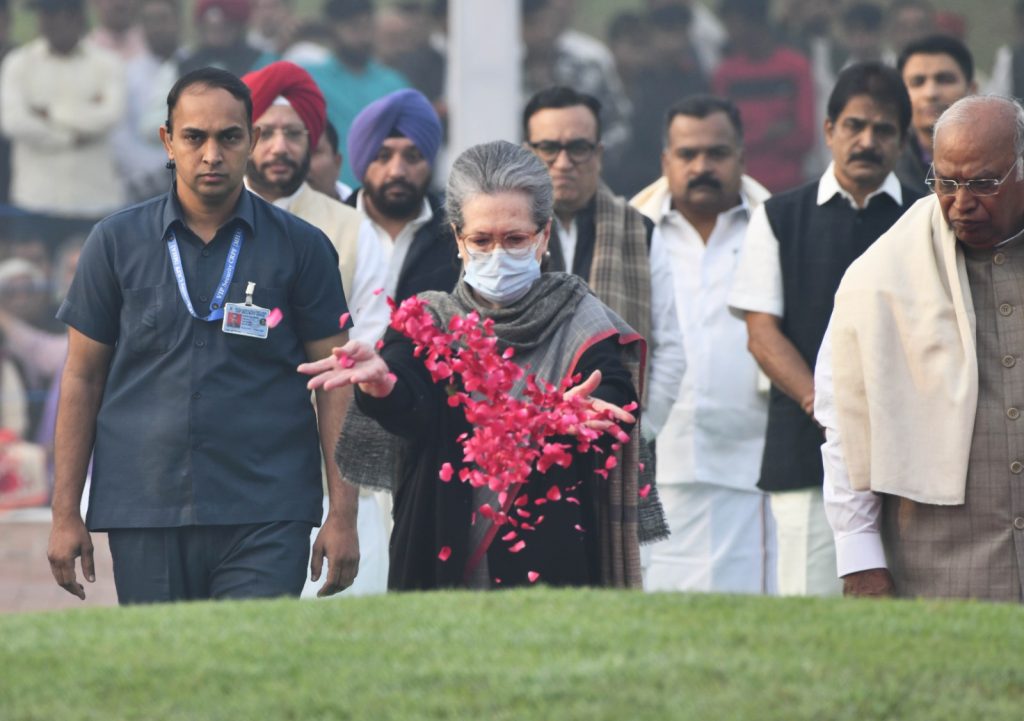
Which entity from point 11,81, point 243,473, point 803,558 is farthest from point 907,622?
point 11,81

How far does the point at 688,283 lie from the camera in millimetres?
8430

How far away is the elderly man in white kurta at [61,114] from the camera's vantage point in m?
13.9

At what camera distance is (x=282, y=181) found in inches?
290

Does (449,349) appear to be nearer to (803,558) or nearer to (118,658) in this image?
(118,658)

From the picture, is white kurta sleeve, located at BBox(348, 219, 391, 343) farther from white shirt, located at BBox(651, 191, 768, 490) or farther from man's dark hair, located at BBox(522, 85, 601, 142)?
white shirt, located at BBox(651, 191, 768, 490)

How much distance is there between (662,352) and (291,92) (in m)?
Answer: 1.63

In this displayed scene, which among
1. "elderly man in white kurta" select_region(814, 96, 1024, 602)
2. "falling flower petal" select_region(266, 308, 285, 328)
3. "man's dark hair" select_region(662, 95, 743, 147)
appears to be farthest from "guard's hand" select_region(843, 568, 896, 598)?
"man's dark hair" select_region(662, 95, 743, 147)

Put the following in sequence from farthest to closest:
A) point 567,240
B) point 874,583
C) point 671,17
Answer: point 671,17
point 567,240
point 874,583

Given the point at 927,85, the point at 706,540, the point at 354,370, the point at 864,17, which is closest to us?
the point at 354,370

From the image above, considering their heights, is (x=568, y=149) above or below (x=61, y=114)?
below

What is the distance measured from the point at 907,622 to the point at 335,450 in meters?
1.70

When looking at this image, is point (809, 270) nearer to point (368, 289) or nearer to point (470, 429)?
point (368, 289)

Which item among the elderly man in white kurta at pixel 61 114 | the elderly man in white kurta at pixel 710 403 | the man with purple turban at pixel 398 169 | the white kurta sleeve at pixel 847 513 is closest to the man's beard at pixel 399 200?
the man with purple turban at pixel 398 169

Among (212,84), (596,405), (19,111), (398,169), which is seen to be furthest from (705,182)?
(19,111)
